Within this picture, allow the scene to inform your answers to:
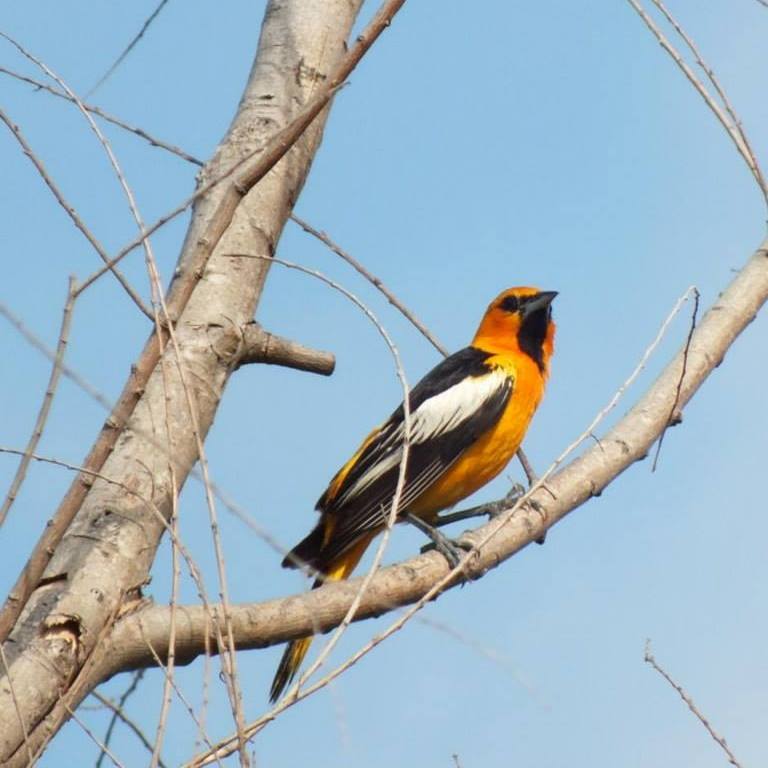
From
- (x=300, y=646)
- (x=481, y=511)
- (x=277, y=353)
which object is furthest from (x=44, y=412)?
(x=481, y=511)

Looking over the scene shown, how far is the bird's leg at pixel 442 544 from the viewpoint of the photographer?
15.9 feet

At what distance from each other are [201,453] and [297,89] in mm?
2709

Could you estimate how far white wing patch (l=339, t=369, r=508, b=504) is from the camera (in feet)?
19.5

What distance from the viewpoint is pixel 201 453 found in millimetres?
2934

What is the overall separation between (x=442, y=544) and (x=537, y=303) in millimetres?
2062

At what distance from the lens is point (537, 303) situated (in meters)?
7.16

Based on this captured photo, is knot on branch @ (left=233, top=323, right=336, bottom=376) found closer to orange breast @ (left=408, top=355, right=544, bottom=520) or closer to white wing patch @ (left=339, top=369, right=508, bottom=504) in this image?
white wing patch @ (left=339, top=369, right=508, bottom=504)

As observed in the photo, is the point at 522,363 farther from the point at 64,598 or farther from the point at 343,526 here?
the point at 64,598

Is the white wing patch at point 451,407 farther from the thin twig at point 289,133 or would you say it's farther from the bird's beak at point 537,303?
the thin twig at point 289,133

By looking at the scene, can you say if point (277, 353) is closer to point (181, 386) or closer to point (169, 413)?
point (181, 386)

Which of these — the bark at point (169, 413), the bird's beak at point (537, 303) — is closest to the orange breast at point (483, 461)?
the bird's beak at point (537, 303)

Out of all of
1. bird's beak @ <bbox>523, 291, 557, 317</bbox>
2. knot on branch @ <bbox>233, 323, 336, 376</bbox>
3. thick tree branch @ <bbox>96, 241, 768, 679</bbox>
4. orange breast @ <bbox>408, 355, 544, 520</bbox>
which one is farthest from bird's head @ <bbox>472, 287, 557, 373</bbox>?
knot on branch @ <bbox>233, 323, 336, 376</bbox>

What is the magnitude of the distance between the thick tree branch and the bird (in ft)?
2.32

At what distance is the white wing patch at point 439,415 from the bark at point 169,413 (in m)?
1.30
